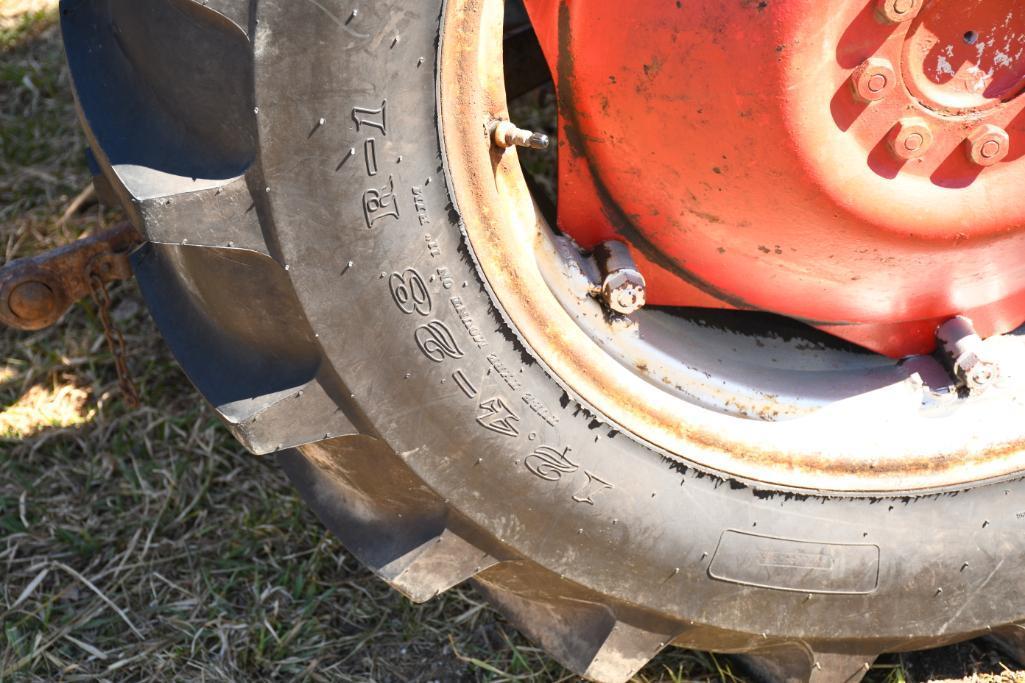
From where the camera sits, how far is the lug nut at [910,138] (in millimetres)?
1067

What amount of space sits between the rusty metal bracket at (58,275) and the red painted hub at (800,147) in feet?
2.08

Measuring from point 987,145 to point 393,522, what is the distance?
77 cm

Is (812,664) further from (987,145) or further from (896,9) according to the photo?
(896,9)

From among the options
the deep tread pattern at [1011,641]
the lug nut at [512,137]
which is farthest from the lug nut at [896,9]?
the deep tread pattern at [1011,641]

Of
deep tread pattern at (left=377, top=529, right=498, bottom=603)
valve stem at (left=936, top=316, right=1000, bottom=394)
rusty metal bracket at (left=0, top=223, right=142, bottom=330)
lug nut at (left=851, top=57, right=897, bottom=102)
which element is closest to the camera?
lug nut at (left=851, top=57, right=897, bottom=102)

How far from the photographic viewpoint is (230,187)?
92 cm

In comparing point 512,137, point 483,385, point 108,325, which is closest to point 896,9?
point 512,137

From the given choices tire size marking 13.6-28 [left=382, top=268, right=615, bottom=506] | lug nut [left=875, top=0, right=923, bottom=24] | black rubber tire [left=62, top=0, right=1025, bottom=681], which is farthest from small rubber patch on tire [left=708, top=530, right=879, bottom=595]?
lug nut [left=875, top=0, right=923, bottom=24]

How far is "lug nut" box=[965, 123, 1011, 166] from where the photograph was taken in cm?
110

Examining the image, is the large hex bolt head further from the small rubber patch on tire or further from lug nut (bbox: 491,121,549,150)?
the small rubber patch on tire

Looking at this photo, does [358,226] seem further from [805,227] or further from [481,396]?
[805,227]

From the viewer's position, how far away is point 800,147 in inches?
41.9

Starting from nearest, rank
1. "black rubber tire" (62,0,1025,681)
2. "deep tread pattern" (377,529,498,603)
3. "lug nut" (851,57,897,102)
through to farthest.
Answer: "black rubber tire" (62,0,1025,681) < "lug nut" (851,57,897,102) < "deep tread pattern" (377,529,498,603)

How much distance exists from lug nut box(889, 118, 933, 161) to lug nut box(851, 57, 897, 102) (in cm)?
5
